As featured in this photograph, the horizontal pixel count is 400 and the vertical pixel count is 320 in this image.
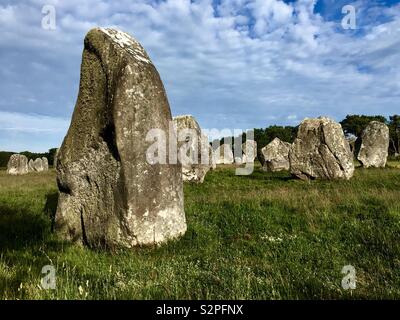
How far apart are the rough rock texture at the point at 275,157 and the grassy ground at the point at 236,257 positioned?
18509mm

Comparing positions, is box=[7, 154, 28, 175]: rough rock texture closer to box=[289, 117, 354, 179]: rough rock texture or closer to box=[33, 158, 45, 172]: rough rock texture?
box=[33, 158, 45, 172]: rough rock texture

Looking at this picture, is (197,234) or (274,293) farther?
(197,234)

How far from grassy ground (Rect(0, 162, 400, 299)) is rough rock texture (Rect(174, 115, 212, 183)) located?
9.07 meters

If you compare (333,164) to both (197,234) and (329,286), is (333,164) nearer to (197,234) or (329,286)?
(197,234)

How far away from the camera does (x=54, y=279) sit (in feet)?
19.1

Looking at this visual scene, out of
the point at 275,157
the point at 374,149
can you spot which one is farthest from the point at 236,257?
the point at 374,149

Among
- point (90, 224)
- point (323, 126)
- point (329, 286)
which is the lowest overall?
point (329, 286)

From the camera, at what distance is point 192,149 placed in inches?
896

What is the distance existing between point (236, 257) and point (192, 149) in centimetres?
1567

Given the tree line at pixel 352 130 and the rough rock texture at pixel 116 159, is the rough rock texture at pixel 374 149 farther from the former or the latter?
the tree line at pixel 352 130

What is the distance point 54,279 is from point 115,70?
4.64 metres

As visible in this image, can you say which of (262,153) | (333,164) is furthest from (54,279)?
(262,153)

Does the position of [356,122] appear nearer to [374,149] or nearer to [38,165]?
[374,149]

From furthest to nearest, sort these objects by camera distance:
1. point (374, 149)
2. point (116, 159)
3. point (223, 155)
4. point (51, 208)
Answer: point (223, 155), point (374, 149), point (51, 208), point (116, 159)
